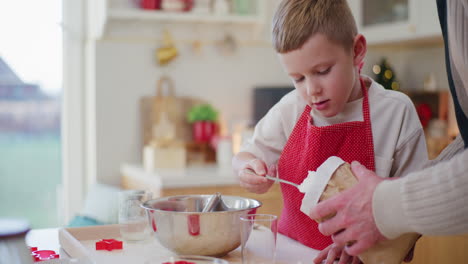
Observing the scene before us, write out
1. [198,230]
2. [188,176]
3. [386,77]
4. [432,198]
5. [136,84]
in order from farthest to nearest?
[386,77]
[136,84]
[188,176]
[198,230]
[432,198]

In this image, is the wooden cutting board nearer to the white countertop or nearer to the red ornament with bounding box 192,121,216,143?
the red ornament with bounding box 192,121,216,143

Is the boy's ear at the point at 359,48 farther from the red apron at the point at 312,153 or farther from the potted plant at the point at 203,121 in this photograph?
the potted plant at the point at 203,121

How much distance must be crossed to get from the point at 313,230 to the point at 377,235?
34 cm

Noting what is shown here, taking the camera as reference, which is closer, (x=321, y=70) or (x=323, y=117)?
(x=321, y=70)

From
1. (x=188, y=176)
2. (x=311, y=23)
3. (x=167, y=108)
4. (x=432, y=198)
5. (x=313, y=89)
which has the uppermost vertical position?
(x=311, y=23)

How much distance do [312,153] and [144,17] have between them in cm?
182

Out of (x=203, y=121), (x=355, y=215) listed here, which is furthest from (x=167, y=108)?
(x=355, y=215)

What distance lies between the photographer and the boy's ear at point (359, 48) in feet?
3.88

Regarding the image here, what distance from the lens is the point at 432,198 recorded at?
2.84 feet

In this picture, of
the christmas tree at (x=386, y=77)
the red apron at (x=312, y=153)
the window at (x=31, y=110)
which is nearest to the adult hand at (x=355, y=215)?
the red apron at (x=312, y=153)

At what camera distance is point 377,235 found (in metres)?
0.92

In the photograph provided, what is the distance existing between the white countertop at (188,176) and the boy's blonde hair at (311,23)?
1337 millimetres

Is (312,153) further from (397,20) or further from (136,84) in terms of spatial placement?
(136,84)

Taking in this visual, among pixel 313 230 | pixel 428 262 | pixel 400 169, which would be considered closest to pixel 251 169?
pixel 313 230
